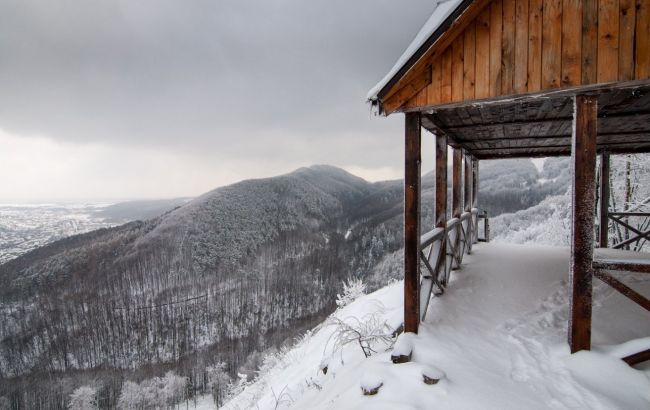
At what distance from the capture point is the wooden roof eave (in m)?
3.70

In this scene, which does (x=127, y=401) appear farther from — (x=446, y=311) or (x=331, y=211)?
(x=331, y=211)

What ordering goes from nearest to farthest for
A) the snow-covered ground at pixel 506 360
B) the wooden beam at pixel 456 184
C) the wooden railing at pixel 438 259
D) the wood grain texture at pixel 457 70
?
the snow-covered ground at pixel 506 360
the wood grain texture at pixel 457 70
the wooden railing at pixel 438 259
the wooden beam at pixel 456 184

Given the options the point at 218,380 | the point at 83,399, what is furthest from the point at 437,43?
the point at 83,399

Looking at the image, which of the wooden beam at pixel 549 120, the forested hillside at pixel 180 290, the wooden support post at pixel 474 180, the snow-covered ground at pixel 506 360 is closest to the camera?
the snow-covered ground at pixel 506 360

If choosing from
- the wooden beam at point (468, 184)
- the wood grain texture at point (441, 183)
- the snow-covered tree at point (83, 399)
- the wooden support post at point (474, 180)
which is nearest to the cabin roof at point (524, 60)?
the wood grain texture at point (441, 183)

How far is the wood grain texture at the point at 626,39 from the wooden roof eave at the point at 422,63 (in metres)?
1.34

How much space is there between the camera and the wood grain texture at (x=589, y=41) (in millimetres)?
3362

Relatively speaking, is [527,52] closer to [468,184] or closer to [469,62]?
[469,62]

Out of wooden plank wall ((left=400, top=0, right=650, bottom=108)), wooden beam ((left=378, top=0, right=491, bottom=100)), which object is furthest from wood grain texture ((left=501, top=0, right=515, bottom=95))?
wooden beam ((left=378, top=0, right=491, bottom=100))

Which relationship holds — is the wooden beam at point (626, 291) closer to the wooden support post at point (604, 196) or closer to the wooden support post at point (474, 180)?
the wooden support post at point (604, 196)

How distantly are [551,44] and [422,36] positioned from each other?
56.7 inches

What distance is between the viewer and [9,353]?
5669 centimetres

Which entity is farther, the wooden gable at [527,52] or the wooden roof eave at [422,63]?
the wooden roof eave at [422,63]

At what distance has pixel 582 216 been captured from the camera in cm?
361
